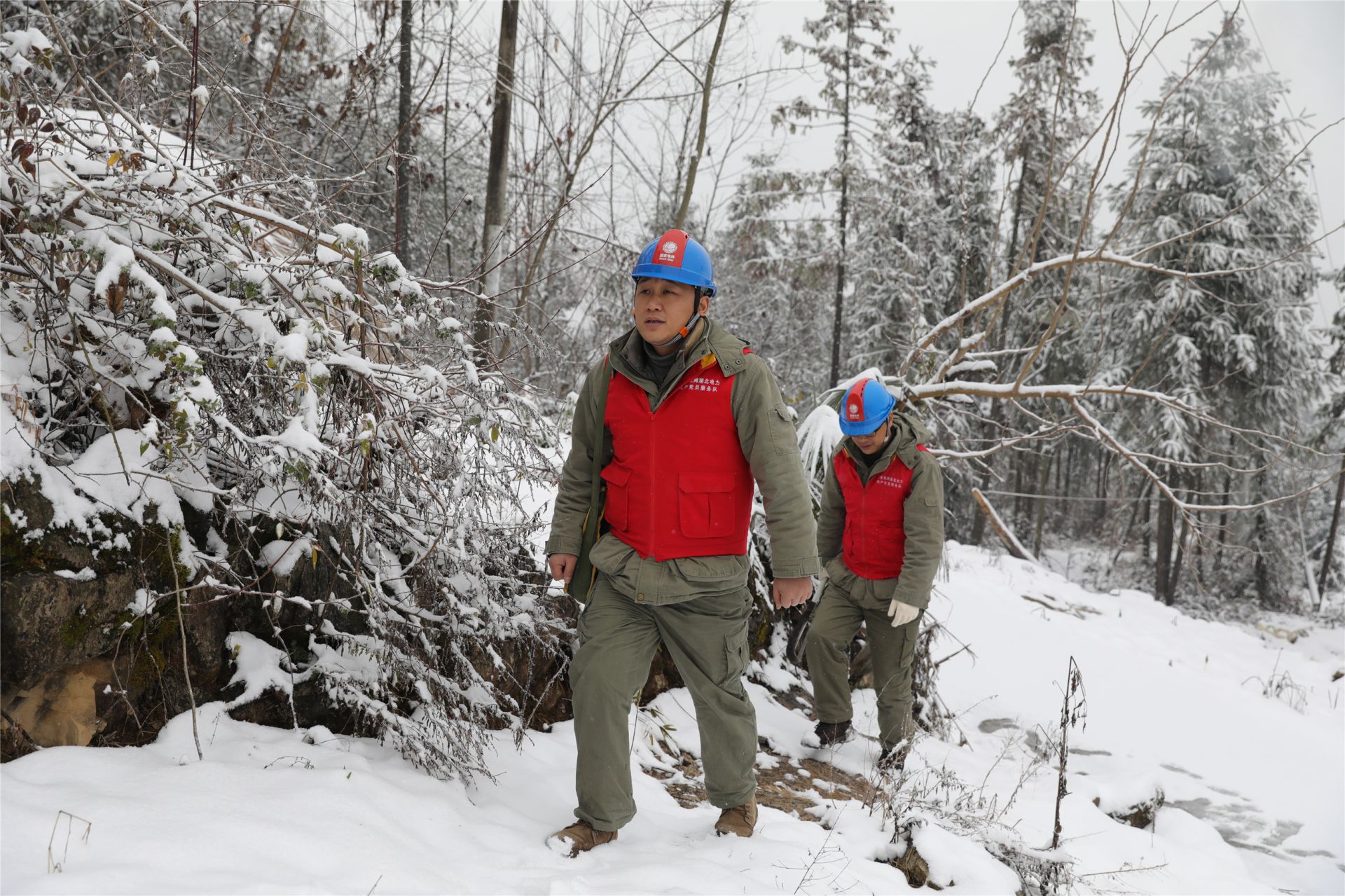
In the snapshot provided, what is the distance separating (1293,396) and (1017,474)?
32.2 feet

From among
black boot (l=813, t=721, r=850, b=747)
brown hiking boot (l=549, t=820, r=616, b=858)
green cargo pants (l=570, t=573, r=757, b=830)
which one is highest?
green cargo pants (l=570, t=573, r=757, b=830)

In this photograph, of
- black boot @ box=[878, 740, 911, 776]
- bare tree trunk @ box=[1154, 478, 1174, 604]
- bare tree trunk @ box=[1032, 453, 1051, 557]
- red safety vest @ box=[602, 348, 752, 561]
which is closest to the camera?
red safety vest @ box=[602, 348, 752, 561]

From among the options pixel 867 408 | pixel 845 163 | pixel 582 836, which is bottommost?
pixel 582 836

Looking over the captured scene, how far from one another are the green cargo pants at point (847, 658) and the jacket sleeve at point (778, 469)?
2.13m

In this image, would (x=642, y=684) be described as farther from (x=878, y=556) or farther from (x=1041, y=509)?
(x=1041, y=509)

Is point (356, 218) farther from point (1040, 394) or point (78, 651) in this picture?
point (1040, 394)

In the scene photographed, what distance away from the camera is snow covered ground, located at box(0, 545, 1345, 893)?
210cm

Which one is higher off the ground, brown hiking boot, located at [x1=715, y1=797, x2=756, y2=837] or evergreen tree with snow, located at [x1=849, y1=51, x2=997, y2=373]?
evergreen tree with snow, located at [x1=849, y1=51, x2=997, y2=373]

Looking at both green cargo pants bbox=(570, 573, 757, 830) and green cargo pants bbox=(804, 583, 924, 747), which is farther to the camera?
green cargo pants bbox=(804, 583, 924, 747)

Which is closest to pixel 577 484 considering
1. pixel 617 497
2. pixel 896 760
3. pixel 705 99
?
pixel 617 497

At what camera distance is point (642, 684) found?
9.78 feet

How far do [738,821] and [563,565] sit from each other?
119cm

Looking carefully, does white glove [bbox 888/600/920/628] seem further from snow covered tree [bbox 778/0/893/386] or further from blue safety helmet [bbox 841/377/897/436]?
snow covered tree [bbox 778/0/893/386]

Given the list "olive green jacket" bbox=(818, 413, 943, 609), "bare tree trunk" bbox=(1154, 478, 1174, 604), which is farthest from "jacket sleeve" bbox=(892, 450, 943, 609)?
"bare tree trunk" bbox=(1154, 478, 1174, 604)
